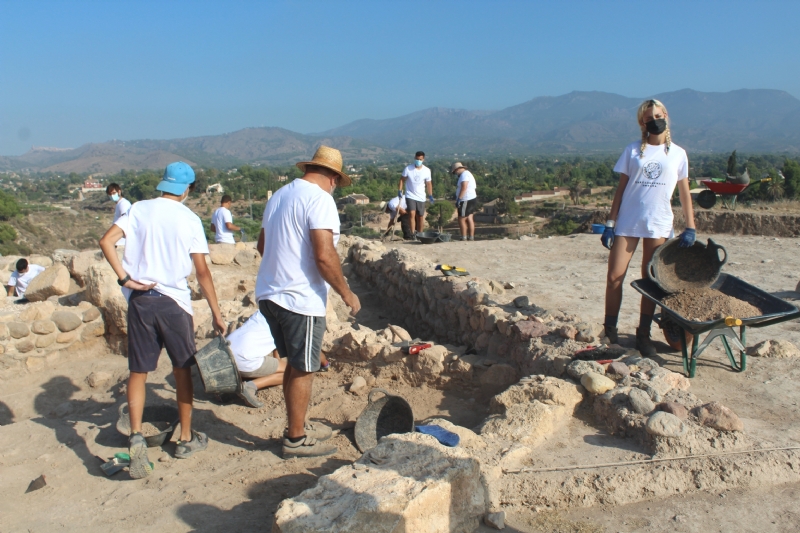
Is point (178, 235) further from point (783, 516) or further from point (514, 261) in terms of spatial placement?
point (514, 261)

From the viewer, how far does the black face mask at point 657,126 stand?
4152 mm

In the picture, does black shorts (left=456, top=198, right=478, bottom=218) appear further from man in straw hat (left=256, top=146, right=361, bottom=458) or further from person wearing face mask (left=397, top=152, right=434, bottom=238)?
man in straw hat (left=256, top=146, right=361, bottom=458)

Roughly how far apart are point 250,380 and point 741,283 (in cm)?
395

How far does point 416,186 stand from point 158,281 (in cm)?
789

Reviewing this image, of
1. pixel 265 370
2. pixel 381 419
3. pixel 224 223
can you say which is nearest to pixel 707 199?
pixel 381 419

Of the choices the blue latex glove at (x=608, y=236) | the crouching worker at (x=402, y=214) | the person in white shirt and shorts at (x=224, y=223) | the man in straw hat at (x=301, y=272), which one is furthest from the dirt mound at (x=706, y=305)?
the crouching worker at (x=402, y=214)

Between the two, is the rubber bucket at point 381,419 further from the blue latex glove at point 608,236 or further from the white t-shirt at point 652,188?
the white t-shirt at point 652,188

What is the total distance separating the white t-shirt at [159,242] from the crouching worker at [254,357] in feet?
3.61

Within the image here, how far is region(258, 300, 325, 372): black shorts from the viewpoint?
3.33 m

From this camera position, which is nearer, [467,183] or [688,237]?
[688,237]

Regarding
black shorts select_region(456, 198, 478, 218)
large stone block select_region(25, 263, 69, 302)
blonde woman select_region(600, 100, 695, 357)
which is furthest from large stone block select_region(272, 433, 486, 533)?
black shorts select_region(456, 198, 478, 218)

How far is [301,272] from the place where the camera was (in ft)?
10.8

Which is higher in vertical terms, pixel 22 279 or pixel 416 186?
pixel 416 186

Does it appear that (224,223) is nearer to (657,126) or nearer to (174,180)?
(174,180)
